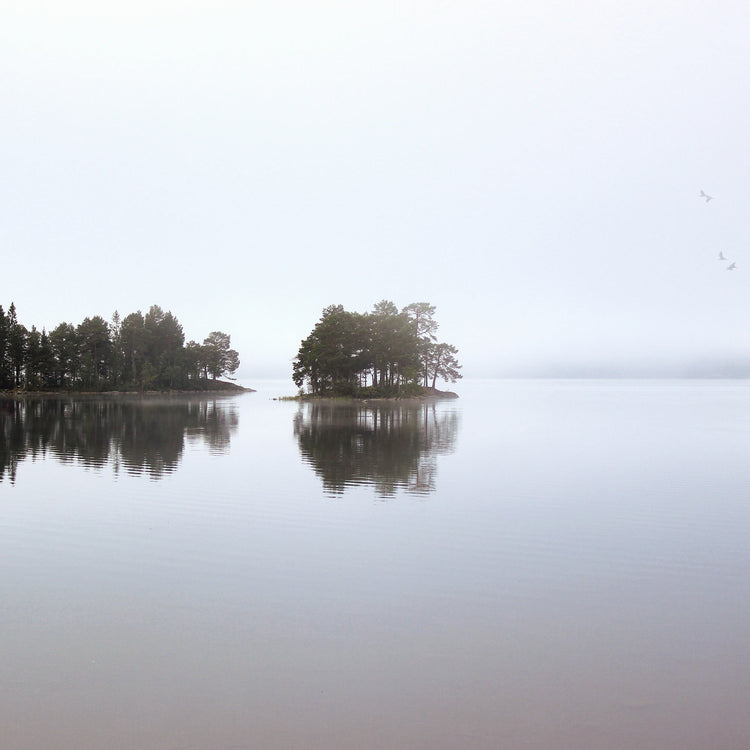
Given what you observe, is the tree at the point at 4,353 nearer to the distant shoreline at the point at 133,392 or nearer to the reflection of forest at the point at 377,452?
the distant shoreline at the point at 133,392

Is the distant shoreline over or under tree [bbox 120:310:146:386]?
under

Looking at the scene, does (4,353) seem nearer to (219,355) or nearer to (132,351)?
(132,351)

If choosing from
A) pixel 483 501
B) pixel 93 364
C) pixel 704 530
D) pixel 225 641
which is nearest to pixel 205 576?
pixel 225 641

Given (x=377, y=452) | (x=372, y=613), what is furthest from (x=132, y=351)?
(x=372, y=613)

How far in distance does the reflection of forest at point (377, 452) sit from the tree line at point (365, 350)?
4935cm

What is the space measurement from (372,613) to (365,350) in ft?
307

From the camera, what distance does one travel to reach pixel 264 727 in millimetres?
5691

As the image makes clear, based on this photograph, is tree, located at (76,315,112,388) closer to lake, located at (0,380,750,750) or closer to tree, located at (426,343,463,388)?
tree, located at (426,343,463,388)

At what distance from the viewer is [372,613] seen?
866 centimetres

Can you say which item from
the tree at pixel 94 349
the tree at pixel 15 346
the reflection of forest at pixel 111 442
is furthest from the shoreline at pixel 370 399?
the tree at pixel 15 346

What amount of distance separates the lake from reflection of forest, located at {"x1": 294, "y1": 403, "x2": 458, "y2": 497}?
66 centimetres

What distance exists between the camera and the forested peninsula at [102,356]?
135 meters

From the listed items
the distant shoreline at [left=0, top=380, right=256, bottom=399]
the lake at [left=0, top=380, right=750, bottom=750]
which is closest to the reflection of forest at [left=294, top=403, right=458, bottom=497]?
the lake at [left=0, top=380, right=750, bottom=750]

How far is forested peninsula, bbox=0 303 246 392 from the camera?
135 m
